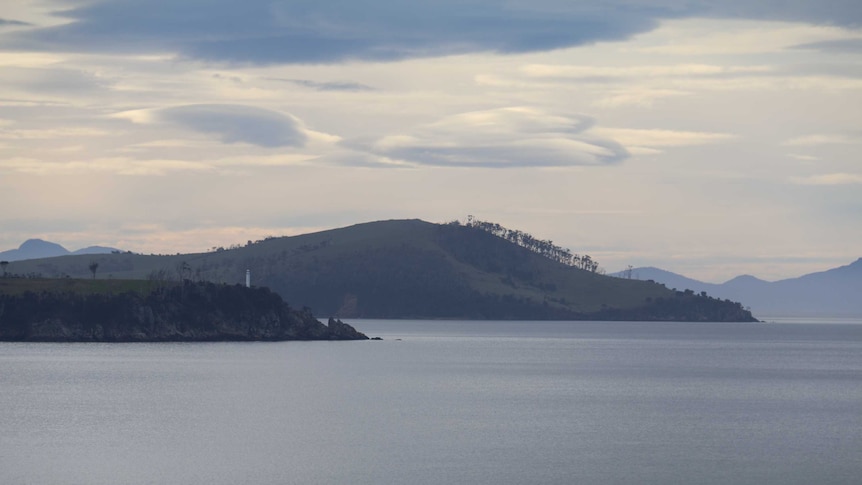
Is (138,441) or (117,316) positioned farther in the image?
(117,316)

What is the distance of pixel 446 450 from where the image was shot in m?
70.8

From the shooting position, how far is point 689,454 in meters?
70.4

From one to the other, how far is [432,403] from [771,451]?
35.2 m

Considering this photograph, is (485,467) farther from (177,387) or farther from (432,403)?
(177,387)

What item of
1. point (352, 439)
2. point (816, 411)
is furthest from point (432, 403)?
point (816, 411)

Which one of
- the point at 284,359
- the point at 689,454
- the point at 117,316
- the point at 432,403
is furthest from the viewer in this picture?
the point at 117,316

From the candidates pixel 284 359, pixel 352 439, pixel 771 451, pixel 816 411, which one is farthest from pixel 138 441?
pixel 284 359

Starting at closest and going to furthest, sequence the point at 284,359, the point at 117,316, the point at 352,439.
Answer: the point at 352,439, the point at 284,359, the point at 117,316

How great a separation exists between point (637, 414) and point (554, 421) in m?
10.0

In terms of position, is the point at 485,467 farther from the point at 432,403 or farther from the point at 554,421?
the point at 432,403

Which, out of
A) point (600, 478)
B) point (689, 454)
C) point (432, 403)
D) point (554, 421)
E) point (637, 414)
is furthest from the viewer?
point (432, 403)

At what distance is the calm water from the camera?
63.0 metres

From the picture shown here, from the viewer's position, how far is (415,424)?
277ft

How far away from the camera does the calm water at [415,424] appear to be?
207 ft
